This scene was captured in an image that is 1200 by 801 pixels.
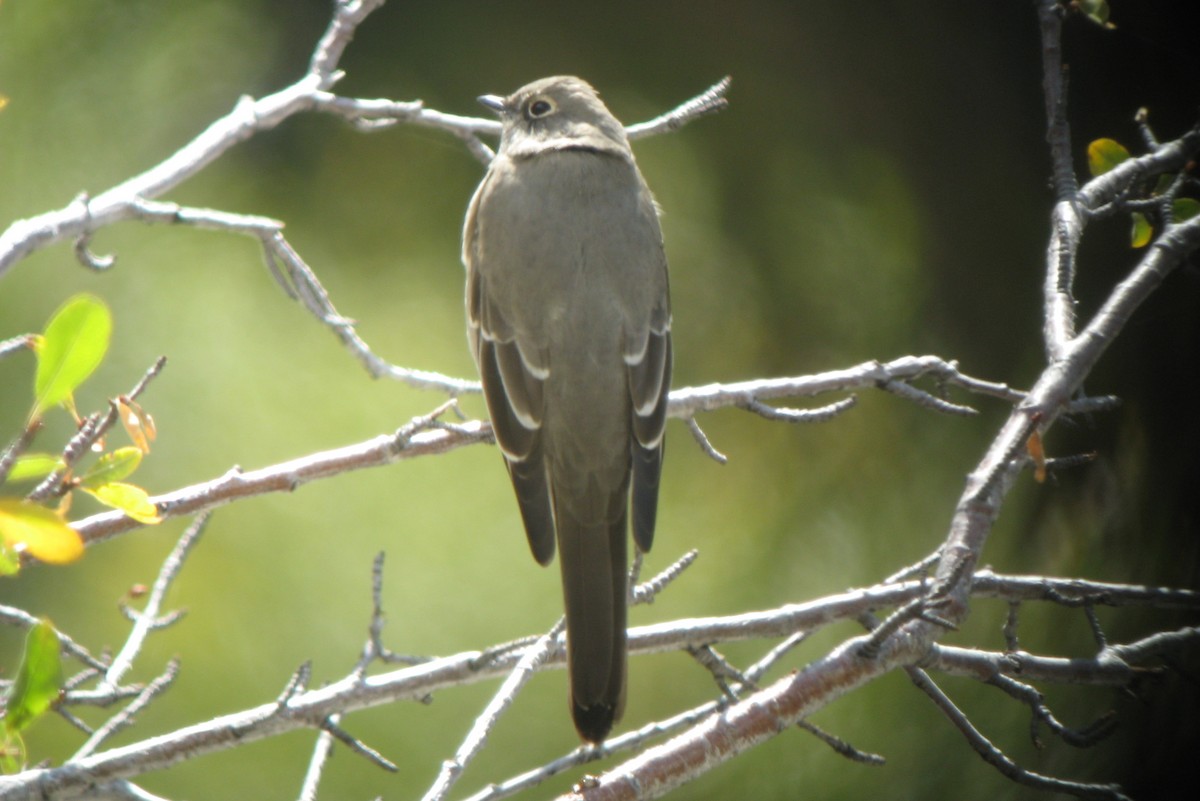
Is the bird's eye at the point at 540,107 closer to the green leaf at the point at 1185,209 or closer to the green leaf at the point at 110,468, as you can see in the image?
the green leaf at the point at 1185,209

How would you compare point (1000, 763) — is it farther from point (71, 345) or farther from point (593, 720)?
point (71, 345)

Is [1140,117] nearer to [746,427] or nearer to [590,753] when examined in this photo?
[590,753]

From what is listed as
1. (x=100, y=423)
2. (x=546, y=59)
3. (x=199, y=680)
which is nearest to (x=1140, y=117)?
(x=100, y=423)

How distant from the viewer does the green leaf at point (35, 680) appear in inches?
56.9

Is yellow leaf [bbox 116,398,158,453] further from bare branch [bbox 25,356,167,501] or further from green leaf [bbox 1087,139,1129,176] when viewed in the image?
green leaf [bbox 1087,139,1129,176]

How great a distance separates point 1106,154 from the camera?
2309mm

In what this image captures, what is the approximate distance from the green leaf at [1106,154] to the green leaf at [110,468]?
1914 millimetres

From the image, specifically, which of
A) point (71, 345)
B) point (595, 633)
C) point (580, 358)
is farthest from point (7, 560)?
point (580, 358)

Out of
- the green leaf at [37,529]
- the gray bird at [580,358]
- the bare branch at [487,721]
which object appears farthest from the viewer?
the gray bird at [580,358]

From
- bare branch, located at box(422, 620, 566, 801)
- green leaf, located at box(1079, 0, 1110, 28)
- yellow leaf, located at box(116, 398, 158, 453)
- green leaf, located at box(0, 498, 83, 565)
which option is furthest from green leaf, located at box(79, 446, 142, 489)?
green leaf, located at box(1079, 0, 1110, 28)

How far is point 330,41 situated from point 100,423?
3.60 feet

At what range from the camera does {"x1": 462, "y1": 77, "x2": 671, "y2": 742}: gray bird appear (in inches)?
87.7

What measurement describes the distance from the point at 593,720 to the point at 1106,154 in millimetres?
1545

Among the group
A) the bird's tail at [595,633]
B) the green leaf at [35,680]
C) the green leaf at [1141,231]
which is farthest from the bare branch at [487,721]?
the green leaf at [1141,231]
